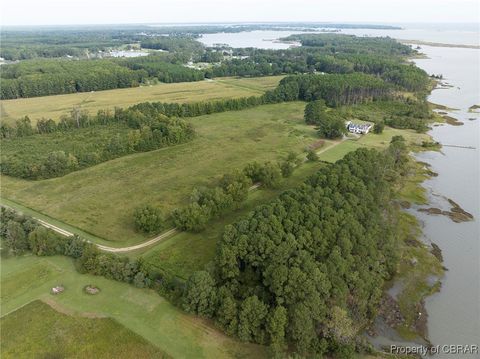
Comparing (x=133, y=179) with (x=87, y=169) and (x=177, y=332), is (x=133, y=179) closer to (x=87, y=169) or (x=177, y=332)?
(x=87, y=169)

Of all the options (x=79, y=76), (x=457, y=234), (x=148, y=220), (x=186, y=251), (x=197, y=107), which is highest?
(x=79, y=76)

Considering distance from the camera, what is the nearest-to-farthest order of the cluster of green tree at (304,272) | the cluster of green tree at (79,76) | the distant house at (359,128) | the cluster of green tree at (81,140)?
the cluster of green tree at (304,272) → the cluster of green tree at (81,140) → the distant house at (359,128) → the cluster of green tree at (79,76)

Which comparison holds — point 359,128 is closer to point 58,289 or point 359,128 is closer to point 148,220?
point 148,220

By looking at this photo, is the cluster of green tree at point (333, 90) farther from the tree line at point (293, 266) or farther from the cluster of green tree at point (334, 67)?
the tree line at point (293, 266)

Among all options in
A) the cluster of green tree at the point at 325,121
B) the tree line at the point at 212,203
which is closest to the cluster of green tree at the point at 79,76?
the cluster of green tree at the point at 325,121

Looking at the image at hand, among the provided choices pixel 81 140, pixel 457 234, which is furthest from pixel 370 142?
pixel 81 140

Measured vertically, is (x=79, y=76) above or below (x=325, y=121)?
above

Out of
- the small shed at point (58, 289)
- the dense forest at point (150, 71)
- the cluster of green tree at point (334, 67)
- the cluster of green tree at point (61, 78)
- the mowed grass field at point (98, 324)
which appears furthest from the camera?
the cluster of green tree at point (334, 67)
